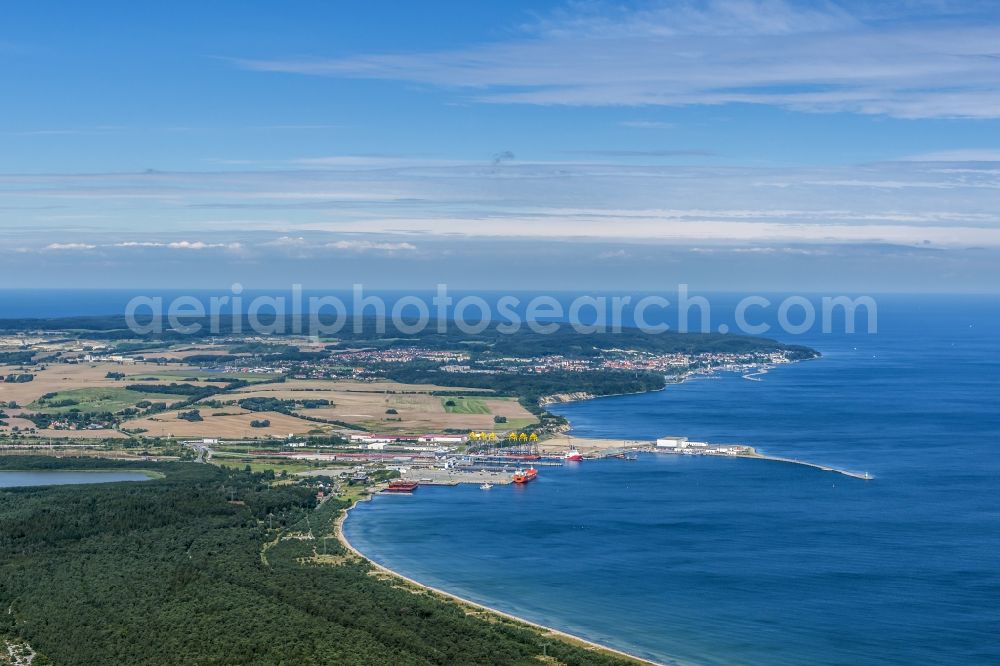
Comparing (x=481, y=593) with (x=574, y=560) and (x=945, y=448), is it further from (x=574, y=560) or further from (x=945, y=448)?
(x=945, y=448)

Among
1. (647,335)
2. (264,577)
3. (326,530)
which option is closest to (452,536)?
(326,530)

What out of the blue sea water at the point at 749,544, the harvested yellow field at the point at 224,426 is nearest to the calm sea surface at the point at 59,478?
the harvested yellow field at the point at 224,426

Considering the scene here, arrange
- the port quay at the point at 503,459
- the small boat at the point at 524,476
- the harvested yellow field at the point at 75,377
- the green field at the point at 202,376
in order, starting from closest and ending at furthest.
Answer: the small boat at the point at 524,476, the port quay at the point at 503,459, the harvested yellow field at the point at 75,377, the green field at the point at 202,376

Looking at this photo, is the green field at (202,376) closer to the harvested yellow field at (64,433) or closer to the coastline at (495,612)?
the harvested yellow field at (64,433)

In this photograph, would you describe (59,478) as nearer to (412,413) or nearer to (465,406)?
(412,413)

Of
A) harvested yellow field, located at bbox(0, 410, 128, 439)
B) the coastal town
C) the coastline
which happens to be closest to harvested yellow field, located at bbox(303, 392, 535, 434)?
the coastal town
